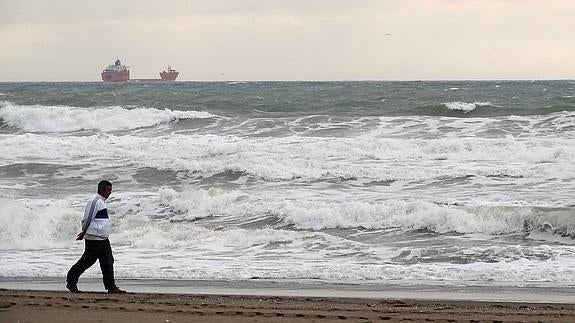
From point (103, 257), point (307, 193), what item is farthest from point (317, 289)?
point (307, 193)

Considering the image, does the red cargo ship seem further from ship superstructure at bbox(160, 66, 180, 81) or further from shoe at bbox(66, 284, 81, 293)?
shoe at bbox(66, 284, 81, 293)

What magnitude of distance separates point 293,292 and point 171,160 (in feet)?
42.0

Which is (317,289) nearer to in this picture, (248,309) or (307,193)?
(248,309)

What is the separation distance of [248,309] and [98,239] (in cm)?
212

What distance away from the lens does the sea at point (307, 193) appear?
10.6 meters

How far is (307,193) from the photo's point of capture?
1684 centimetres

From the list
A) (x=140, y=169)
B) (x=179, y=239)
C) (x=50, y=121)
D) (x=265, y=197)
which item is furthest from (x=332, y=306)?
(x=50, y=121)

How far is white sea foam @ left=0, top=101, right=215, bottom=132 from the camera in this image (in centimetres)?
3050

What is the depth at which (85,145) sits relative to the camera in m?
24.5

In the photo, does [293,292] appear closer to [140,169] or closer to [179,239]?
[179,239]

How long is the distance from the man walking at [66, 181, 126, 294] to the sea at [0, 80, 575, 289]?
4.20 ft

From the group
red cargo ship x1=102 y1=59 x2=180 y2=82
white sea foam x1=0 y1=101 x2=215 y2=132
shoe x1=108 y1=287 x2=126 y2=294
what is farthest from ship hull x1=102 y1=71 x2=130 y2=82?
shoe x1=108 y1=287 x2=126 y2=294

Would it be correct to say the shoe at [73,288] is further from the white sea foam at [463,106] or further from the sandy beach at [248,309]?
the white sea foam at [463,106]

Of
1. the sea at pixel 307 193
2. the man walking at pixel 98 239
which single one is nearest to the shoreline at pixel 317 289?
the sea at pixel 307 193
